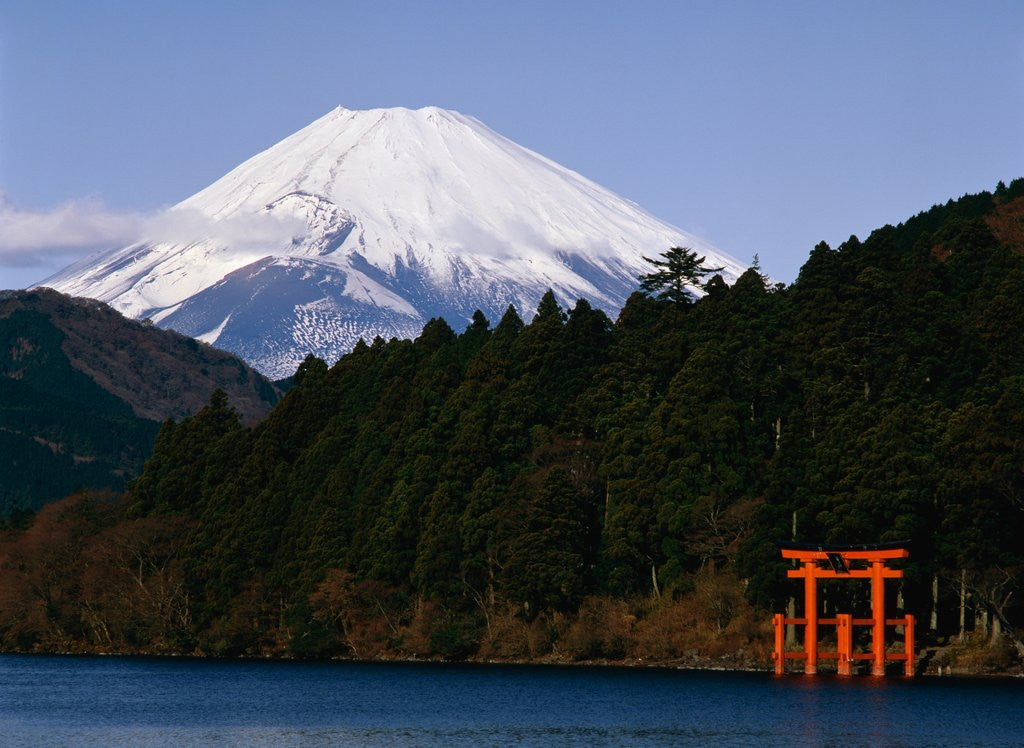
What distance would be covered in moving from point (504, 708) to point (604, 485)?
19863 millimetres

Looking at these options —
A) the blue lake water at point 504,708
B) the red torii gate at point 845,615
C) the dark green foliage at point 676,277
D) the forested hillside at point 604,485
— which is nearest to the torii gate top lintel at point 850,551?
the red torii gate at point 845,615

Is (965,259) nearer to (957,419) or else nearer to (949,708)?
(957,419)

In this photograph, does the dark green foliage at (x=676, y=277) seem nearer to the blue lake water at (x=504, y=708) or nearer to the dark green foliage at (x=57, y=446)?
the blue lake water at (x=504, y=708)

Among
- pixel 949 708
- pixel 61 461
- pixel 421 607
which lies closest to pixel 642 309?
pixel 421 607

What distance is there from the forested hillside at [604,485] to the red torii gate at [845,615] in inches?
47.0

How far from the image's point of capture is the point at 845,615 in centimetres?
5366

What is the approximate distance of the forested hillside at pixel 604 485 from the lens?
56.3 m

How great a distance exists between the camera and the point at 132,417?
187375 mm

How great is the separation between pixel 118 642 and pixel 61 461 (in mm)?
82369

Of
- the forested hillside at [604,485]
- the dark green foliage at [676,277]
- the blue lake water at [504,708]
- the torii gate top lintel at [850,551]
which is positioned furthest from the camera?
the dark green foliage at [676,277]

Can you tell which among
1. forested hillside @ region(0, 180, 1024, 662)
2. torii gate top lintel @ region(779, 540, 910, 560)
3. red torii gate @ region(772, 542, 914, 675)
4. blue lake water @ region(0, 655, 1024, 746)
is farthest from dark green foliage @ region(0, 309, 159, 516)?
torii gate top lintel @ region(779, 540, 910, 560)

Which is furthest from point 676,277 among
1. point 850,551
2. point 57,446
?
point 57,446

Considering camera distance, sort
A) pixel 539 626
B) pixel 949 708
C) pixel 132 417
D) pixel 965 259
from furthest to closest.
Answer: pixel 132 417 < pixel 965 259 < pixel 539 626 < pixel 949 708

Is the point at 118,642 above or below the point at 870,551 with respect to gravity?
below
